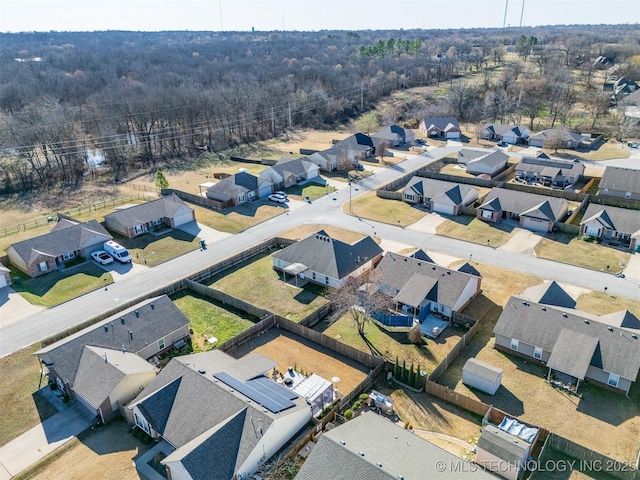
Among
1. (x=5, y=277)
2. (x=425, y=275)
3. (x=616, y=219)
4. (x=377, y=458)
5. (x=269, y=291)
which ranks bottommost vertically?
(x=269, y=291)

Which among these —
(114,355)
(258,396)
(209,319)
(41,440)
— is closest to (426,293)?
(258,396)

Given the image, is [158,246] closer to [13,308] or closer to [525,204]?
[13,308]

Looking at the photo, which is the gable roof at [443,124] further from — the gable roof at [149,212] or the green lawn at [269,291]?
the green lawn at [269,291]

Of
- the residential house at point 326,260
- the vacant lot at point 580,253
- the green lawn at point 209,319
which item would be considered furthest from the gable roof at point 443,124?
the green lawn at point 209,319

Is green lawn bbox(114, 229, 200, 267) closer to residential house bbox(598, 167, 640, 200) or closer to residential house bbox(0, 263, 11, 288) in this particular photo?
residential house bbox(0, 263, 11, 288)

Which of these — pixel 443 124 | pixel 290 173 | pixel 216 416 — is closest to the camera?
pixel 216 416

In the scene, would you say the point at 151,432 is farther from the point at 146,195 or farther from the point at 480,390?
the point at 146,195

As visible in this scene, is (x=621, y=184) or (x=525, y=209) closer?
(x=525, y=209)
